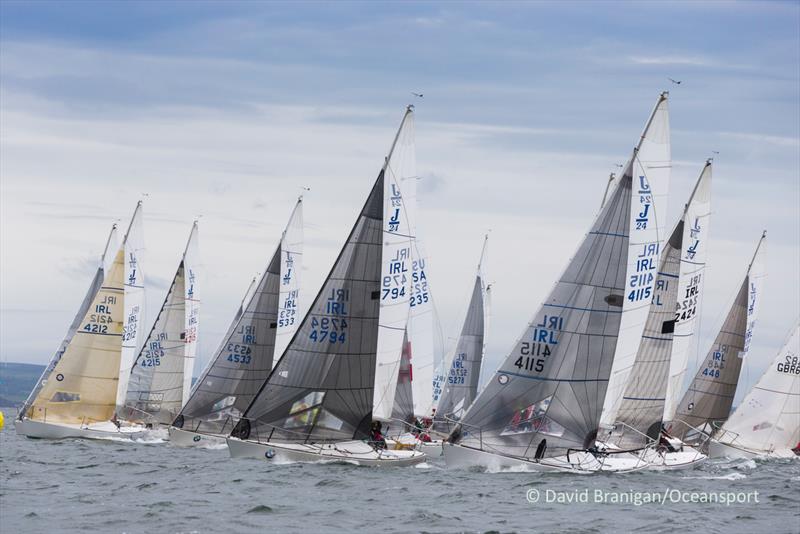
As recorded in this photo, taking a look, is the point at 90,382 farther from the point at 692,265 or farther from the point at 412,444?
the point at 692,265

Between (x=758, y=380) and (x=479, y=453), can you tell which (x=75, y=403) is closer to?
(x=479, y=453)

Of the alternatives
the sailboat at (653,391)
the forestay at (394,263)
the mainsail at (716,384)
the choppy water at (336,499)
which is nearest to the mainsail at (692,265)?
the sailboat at (653,391)

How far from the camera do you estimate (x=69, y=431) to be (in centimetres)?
4575

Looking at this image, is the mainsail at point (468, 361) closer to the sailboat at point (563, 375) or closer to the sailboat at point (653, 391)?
the sailboat at point (653, 391)

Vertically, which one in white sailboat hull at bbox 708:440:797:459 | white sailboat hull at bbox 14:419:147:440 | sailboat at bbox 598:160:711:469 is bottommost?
white sailboat hull at bbox 14:419:147:440

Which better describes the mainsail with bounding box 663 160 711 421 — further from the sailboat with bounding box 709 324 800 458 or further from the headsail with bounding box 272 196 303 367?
the headsail with bounding box 272 196 303 367

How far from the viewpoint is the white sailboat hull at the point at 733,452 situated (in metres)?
48.2

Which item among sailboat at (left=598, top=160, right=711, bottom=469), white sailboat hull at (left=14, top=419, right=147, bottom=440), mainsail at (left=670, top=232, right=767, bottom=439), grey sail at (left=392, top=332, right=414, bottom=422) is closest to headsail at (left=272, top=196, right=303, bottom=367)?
grey sail at (left=392, top=332, right=414, bottom=422)

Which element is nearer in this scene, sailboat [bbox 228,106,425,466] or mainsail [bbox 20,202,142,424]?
sailboat [bbox 228,106,425,466]

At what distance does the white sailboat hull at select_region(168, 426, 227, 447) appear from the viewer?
43188mm

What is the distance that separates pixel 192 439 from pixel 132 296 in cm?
1232

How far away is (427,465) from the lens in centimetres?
3672

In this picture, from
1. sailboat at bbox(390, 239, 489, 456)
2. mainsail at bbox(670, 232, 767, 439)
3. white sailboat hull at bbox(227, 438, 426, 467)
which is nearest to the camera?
white sailboat hull at bbox(227, 438, 426, 467)

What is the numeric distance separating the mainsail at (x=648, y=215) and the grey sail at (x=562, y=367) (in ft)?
2.74
